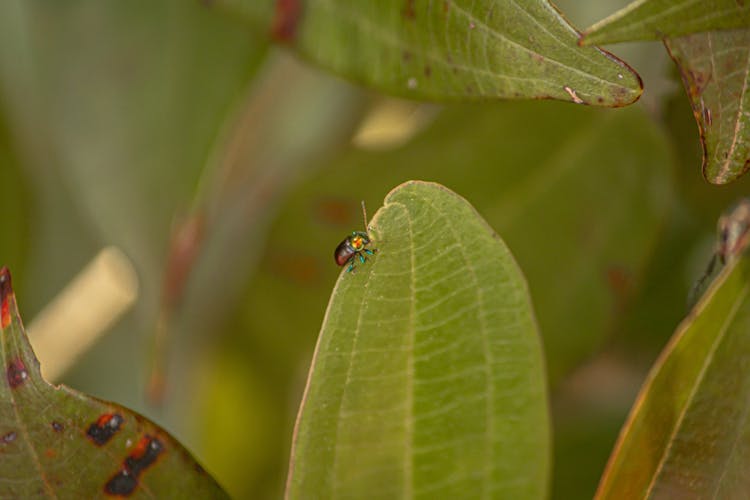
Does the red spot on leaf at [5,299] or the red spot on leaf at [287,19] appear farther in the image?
the red spot on leaf at [287,19]

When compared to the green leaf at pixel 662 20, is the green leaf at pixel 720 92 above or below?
below

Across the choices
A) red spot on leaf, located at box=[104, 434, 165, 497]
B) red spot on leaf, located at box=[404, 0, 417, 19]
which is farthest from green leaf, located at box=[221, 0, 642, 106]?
red spot on leaf, located at box=[104, 434, 165, 497]

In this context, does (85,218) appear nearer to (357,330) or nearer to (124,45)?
(124,45)

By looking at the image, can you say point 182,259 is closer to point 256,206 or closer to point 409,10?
point 256,206

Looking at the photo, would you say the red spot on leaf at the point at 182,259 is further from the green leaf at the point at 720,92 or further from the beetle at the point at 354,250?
the green leaf at the point at 720,92

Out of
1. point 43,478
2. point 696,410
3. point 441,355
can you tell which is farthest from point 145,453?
point 696,410

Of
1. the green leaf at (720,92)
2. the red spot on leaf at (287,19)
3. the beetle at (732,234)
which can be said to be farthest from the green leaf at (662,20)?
the red spot on leaf at (287,19)

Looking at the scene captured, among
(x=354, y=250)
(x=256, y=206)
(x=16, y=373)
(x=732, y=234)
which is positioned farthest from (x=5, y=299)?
(x=256, y=206)
